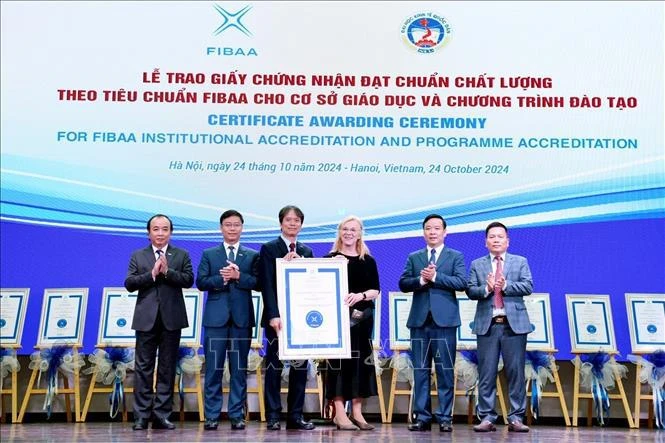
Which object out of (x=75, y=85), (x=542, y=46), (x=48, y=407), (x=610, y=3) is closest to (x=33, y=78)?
(x=75, y=85)

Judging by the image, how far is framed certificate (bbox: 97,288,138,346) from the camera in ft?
21.5

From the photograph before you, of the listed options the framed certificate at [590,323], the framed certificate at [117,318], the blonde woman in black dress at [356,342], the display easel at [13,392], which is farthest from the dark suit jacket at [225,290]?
the framed certificate at [590,323]

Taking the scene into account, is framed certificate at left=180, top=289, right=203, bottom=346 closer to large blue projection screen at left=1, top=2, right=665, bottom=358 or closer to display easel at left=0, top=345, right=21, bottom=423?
large blue projection screen at left=1, top=2, right=665, bottom=358

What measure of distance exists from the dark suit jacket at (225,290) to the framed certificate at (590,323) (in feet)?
8.36

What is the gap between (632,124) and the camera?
695 centimetres

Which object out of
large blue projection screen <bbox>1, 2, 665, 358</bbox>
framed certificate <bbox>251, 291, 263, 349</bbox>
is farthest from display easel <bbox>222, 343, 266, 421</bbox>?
large blue projection screen <bbox>1, 2, 665, 358</bbox>

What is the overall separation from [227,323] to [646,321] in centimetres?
325

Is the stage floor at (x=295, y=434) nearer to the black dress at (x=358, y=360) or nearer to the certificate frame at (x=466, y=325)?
the black dress at (x=358, y=360)

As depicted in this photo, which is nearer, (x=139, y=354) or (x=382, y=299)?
(x=139, y=354)

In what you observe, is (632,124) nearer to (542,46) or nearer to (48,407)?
(542,46)

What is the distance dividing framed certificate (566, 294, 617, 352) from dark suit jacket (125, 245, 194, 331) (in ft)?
9.82

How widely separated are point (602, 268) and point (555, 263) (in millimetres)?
373

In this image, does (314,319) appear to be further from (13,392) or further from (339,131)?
(13,392)

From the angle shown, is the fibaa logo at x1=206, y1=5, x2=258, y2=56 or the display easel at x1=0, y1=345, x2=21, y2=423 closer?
the display easel at x1=0, y1=345, x2=21, y2=423
